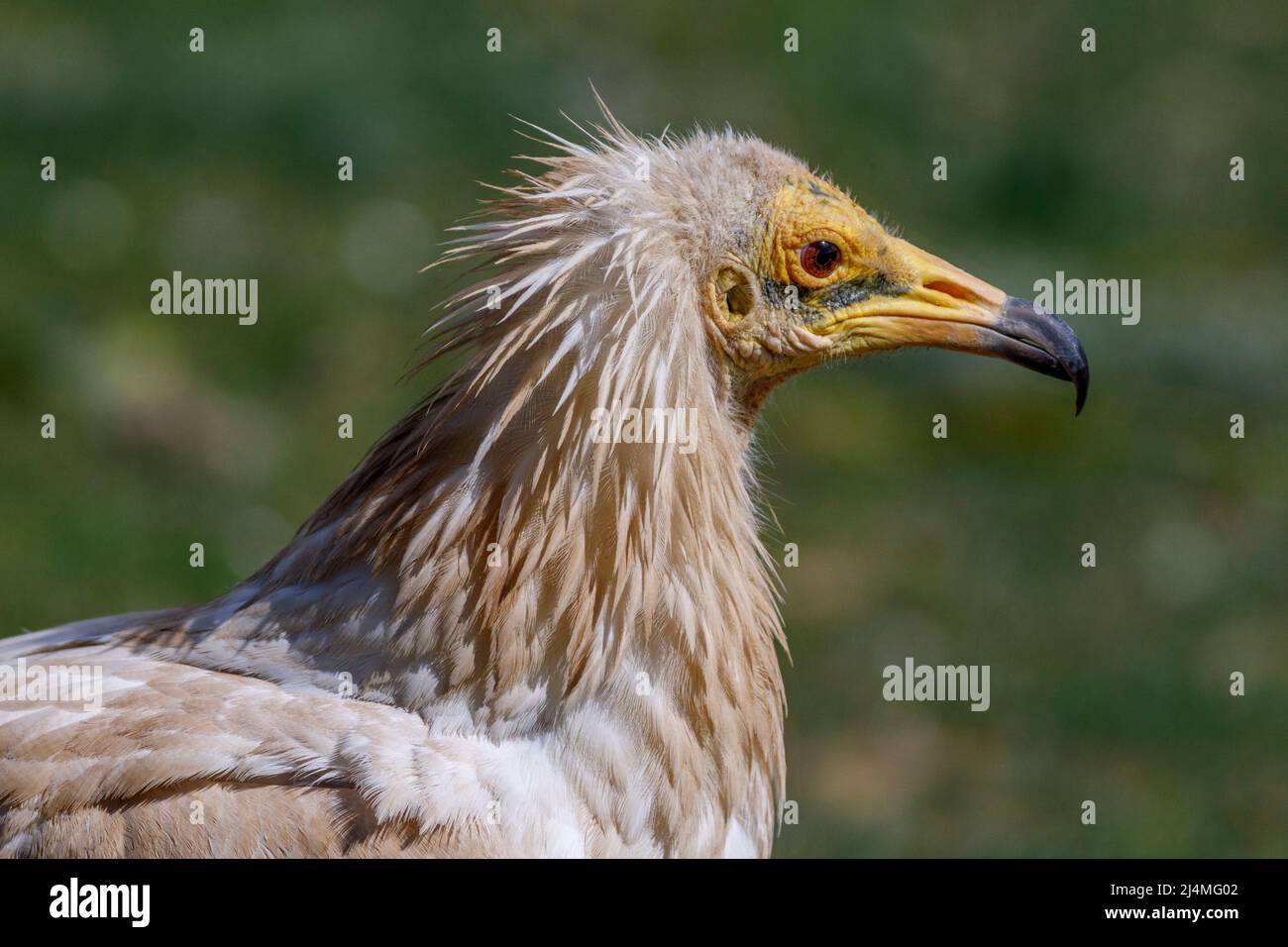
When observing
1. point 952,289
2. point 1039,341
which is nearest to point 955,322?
point 952,289

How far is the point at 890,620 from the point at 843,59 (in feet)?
16.2

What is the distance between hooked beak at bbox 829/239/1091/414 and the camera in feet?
13.6

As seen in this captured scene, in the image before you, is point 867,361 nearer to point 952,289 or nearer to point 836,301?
point 952,289

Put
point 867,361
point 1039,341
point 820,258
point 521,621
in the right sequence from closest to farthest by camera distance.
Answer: point 521,621 → point 820,258 → point 1039,341 → point 867,361

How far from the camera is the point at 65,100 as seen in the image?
33.2 ft

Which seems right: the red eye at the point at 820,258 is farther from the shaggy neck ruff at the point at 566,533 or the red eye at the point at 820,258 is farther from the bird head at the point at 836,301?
the shaggy neck ruff at the point at 566,533

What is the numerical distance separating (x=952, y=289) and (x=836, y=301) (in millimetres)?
321

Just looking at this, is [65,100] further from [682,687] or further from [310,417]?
[682,687]

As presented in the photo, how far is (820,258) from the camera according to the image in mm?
4055

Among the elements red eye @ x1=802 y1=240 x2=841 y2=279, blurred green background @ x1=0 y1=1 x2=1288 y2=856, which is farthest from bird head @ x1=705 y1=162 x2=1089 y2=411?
blurred green background @ x1=0 y1=1 x2=1288 y2=856

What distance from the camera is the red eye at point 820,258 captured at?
4.02 metres

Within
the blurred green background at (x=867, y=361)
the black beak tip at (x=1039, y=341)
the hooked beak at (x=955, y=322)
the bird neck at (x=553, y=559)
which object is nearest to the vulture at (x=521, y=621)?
the bird neck at (x=553, y=559)

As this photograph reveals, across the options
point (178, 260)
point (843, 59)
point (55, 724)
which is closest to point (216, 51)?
point (178, 260)

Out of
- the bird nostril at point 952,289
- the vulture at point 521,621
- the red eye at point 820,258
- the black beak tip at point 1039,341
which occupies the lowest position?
the vulture at point 521,621
